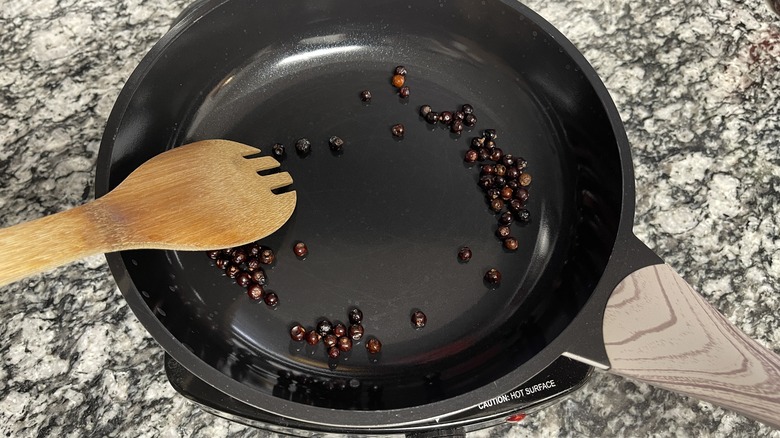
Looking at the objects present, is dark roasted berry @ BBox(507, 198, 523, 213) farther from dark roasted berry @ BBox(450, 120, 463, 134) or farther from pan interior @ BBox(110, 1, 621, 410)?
dark roasted berry @ BBox(450, 120, 463, 134)

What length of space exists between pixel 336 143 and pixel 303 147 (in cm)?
6

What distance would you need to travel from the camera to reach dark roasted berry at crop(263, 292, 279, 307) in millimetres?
1137

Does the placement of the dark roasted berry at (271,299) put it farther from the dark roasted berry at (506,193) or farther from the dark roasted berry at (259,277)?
the dark roasted berry at (506,193)

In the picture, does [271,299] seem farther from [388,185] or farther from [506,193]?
[506,193]

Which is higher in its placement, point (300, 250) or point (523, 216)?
point (523, 216)

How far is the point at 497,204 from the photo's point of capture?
1197 millimetres

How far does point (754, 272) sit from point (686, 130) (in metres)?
0.31

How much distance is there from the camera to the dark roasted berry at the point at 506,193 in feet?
3.95

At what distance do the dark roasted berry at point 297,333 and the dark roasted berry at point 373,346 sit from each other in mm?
110

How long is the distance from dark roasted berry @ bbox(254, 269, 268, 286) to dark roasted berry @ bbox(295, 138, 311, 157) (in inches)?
9.3

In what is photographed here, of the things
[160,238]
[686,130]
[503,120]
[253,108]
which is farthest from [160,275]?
[686,130]

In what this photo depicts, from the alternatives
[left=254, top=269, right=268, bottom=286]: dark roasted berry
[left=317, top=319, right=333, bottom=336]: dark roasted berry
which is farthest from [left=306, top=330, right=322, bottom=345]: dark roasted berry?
[left=254, top=269, right=268, bottom=286]: dark roasted berry

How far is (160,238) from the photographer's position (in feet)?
3.24

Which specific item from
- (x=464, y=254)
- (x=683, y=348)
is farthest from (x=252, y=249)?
(x=683, y=348)
